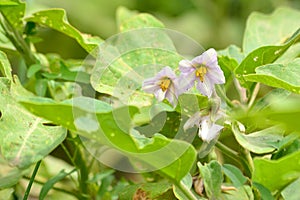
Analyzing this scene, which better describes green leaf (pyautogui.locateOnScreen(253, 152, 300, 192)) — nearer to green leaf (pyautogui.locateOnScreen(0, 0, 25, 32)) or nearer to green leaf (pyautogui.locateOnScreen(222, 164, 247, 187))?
green leaf (pyautogui.locateOnScreen(222, 164, 247, 187))

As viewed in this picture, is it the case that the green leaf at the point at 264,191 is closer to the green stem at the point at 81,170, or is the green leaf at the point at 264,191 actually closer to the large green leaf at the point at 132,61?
the large green leaf at the point at 132,61

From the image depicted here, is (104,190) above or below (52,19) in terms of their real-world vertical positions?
below

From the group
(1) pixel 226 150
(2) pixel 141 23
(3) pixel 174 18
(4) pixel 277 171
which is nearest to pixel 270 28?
(2) pixel 141 23

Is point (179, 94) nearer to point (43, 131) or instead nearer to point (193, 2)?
point (43, 131)

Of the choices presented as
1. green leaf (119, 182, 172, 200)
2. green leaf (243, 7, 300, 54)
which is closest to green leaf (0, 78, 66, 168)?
green leaf (119, 182, 172, 200)

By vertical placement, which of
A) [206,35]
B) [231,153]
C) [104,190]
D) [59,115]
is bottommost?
[206,35]

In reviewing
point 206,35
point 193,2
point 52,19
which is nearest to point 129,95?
point 52,19

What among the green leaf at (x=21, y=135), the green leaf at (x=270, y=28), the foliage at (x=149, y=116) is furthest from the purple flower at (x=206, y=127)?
the green leaf at (x=270, y=28)
